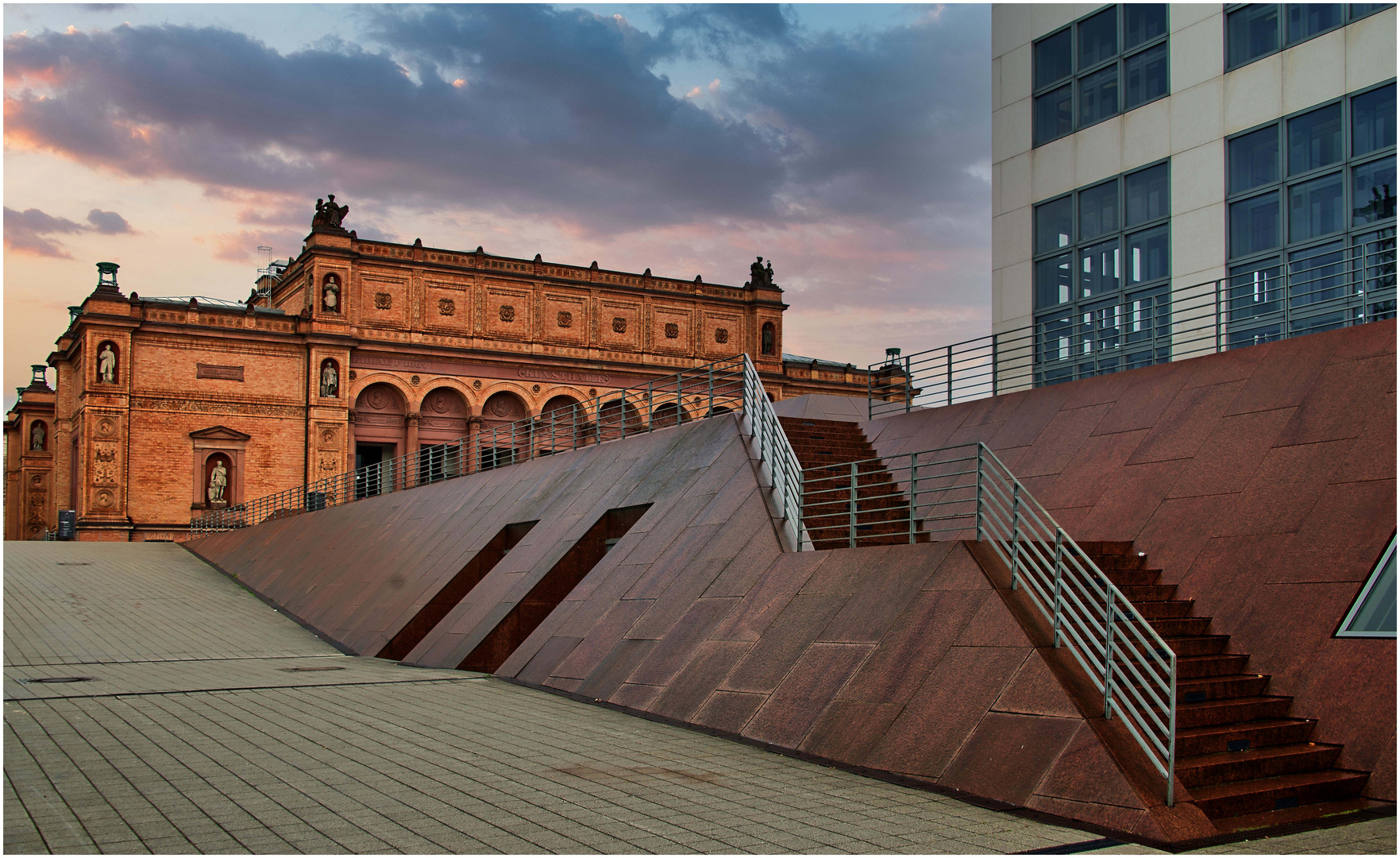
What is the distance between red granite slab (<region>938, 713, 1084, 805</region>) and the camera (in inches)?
304

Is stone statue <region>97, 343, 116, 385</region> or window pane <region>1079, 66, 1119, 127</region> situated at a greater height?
window pane <region>1079, 66, 1119, 127</region>

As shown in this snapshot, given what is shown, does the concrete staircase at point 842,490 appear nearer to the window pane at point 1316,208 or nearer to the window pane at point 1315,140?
the window pane at point 1316,208

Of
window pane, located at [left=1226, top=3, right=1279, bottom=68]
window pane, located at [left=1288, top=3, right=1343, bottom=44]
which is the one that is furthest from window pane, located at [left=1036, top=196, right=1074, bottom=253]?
window pane, located at [left=1288, top=3, right=1343, bottom=44]

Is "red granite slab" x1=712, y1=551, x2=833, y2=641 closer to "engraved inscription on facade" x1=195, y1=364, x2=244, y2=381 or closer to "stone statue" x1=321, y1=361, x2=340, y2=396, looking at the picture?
"stone statue" x1=321, y1=361, x2=340, y2=396

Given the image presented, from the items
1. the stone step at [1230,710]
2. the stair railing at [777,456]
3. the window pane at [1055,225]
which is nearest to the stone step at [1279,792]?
the stone step at [1230,710]

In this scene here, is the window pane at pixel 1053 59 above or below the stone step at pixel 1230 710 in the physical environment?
above

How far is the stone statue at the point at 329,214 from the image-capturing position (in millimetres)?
53000

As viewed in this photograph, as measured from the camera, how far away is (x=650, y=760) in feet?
30.1

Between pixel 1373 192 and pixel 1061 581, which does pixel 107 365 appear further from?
pixel 1061 581

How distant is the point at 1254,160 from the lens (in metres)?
20.4

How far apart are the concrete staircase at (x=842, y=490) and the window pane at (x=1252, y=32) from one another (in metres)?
10.5

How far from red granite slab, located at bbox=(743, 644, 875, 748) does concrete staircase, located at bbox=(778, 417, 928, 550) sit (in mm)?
1712

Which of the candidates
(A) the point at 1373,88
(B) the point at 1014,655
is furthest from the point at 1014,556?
(A) the point at 1373,88

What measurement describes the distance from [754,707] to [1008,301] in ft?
55.7
